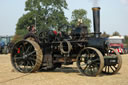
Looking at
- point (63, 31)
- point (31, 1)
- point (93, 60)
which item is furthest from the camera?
point (31, 1)

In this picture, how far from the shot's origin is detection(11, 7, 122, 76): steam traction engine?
8.57 metres

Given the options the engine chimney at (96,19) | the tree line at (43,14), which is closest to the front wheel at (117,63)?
the engine chimney at (96,19)

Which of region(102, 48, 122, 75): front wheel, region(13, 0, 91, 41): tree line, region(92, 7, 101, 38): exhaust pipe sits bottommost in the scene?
region(102, 48, 122, 75): front wheel

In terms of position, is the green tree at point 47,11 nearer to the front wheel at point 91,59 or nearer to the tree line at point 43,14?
the tree line at point 43,14

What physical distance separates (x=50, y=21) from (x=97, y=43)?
121ft

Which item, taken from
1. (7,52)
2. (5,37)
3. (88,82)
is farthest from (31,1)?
(88,82)

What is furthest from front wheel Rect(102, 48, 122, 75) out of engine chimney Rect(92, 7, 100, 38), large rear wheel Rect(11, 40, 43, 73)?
large rear wheel Rect(11, 40, 43, 73)

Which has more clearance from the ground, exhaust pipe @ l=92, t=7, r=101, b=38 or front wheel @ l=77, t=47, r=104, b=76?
exhaust pipe @ l=92, t=7, r=101, b=38

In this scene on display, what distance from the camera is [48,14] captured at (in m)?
46.9

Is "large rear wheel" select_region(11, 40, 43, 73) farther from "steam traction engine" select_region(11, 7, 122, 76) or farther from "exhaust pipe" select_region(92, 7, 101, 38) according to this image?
"exhaust pipe" select_region(92, 7, 101, 38)

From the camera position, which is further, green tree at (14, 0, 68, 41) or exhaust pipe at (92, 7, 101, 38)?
green tree at (14, 0, 68, 41)

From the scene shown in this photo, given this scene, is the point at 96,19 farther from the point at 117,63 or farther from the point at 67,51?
the point at 117,63

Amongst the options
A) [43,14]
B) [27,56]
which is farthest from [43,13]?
[27,56]

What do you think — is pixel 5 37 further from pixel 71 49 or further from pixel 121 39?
pixel 71 49
